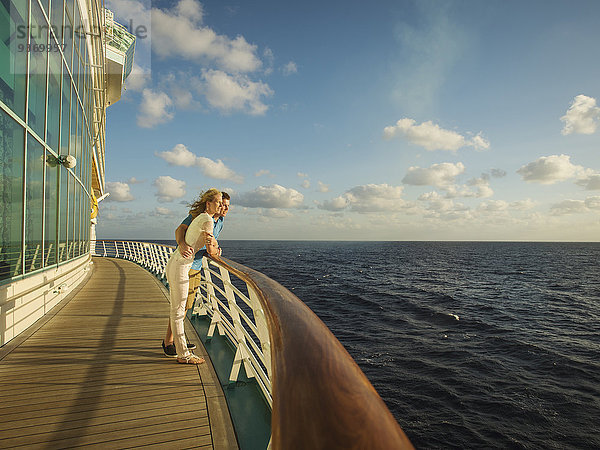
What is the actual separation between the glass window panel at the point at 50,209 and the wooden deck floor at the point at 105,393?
1.19 metres

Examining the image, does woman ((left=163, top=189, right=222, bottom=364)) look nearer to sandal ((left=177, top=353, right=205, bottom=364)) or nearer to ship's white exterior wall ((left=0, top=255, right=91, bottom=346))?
sandal ((left=177, top=353, right=205, bottom=364))

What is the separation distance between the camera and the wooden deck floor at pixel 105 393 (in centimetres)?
207

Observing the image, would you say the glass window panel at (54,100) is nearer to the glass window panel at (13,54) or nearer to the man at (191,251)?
the glass window panel at (13,54)

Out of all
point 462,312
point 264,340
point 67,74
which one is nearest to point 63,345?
point 264,340

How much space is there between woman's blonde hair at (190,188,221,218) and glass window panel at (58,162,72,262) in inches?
159

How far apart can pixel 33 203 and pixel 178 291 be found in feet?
9.27

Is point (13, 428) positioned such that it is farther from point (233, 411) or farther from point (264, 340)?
point (264, 340)

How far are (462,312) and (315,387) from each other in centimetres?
1814

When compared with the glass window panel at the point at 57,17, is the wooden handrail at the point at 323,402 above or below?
below

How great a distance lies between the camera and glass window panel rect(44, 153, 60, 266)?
4.96 m

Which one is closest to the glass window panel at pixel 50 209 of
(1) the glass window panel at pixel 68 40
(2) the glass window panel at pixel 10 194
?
(2) the glass window panel at pixel 10 194

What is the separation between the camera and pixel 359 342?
11.7 metres

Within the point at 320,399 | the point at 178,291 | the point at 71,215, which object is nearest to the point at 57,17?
the point at 71,215

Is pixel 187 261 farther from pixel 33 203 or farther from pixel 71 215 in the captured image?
pixel 71 215
